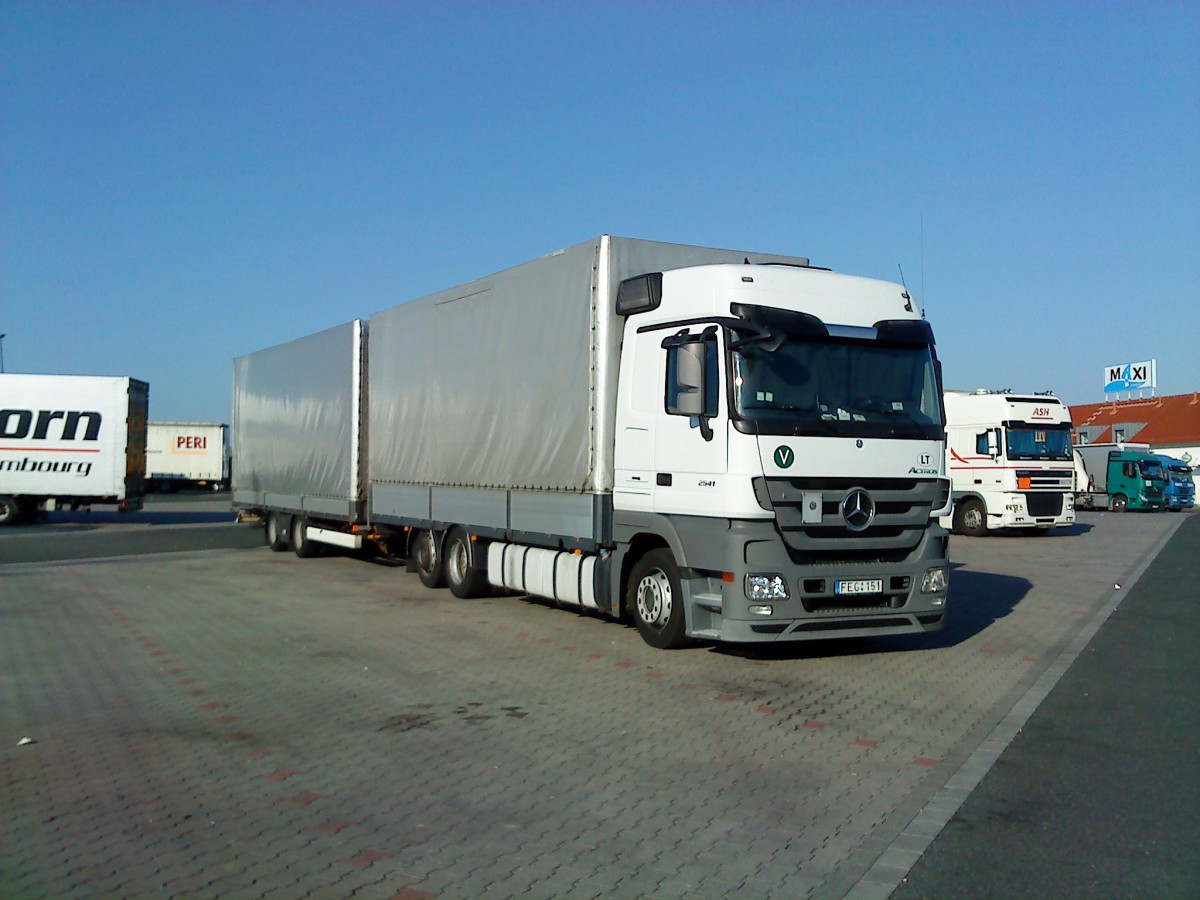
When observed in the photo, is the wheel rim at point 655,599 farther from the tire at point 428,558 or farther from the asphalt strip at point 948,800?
the tire at point 428,558

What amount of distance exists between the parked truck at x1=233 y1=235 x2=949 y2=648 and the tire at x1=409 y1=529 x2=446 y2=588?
1206 millimetres

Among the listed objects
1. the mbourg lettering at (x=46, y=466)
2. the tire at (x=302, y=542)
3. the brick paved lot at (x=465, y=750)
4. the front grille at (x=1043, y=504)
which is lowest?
the brick paved lot at (x=465, y=750)

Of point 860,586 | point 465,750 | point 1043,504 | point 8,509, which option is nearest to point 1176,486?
point 1043,504

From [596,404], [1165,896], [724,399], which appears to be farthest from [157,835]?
[596,404]

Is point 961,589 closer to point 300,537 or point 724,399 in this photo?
point 724,399

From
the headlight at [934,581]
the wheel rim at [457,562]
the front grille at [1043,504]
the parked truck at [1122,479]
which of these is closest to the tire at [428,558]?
the wheel rim at [457,562]

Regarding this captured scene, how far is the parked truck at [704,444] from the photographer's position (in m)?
9.12

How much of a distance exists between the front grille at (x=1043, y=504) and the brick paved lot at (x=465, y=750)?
14.2 metres

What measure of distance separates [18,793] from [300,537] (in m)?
15.1

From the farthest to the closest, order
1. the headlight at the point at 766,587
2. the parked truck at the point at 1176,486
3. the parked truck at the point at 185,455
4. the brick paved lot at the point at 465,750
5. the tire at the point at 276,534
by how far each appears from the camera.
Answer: the parked truck at the point at 185,455, the parked truck at the point at 1176,486, the tire at the point at 276,534, the headlight at the point at 766,587, the brick paved lot at the point at 465,750

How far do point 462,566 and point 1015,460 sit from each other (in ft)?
57.6

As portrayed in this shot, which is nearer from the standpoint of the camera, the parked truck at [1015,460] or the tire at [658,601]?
the tire at [658,601]

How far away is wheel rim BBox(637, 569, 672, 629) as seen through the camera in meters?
10.1

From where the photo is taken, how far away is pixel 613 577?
1064 cm
